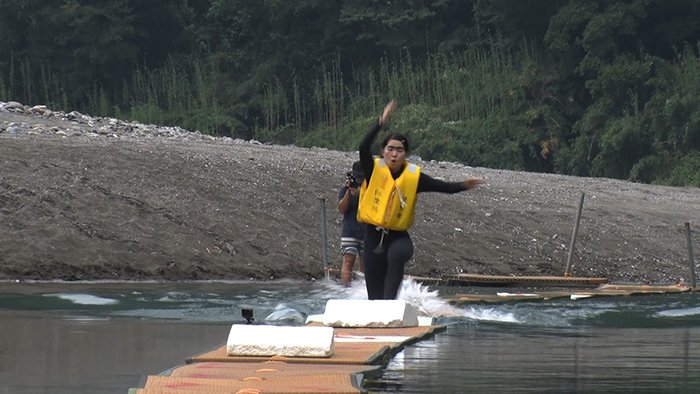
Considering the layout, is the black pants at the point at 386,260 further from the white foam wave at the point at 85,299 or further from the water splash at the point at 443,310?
the white foam wave at the point at 85,299

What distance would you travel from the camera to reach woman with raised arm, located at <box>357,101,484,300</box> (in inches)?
437

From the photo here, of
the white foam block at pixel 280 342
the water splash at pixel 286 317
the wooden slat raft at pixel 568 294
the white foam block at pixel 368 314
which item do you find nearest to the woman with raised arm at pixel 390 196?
the white foam block at pixel 368 314

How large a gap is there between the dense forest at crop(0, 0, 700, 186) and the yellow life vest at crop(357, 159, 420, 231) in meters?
28.3

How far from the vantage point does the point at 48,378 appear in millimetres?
8039

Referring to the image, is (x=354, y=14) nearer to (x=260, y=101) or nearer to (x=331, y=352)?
(x=260, y=101)

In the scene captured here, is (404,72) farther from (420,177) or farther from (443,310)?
(420,177)

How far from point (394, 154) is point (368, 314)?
1238 millimetres

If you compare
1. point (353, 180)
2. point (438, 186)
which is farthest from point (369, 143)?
point (353, 180)

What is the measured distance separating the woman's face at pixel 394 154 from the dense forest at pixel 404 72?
28.4m

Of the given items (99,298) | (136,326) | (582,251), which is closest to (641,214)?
(582,251)

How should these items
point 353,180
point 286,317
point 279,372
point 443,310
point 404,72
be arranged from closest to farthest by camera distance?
point 279,372 < point 286,317 < point 443,310 < point 353,180 < point 404,72

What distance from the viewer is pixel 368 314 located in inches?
437

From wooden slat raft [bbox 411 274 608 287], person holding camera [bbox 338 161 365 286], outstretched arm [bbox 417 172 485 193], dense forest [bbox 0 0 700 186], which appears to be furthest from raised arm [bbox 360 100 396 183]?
dense forest [bbox 0 0 700 186]

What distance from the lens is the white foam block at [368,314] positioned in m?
11.1
